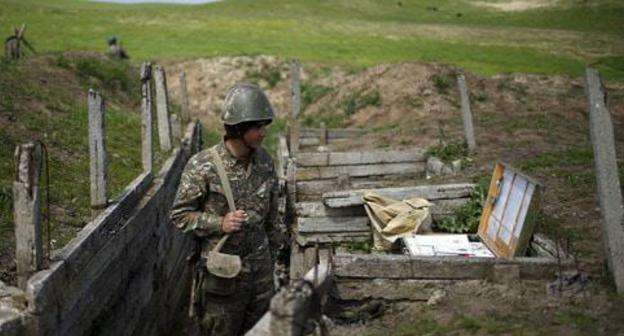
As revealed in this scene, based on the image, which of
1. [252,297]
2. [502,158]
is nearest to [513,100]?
[502,158]

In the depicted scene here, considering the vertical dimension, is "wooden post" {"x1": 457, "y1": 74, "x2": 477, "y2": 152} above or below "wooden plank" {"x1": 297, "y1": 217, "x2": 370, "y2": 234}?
above

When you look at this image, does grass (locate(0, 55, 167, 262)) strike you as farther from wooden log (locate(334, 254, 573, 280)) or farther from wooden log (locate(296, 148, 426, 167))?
wooden log (locate(334, 254, 573, 280))

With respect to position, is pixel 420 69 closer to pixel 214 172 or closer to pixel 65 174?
pixel 65 174

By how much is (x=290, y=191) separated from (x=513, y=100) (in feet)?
51.0

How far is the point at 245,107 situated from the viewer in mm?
5164

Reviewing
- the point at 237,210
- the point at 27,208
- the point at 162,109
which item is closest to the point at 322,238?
the point at 237,210

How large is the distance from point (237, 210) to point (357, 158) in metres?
6.71

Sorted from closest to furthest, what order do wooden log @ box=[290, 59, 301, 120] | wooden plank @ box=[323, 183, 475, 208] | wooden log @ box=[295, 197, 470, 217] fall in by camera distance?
wooden plank @ box=[323, 183, 475, 208] < wooden log @ box=[295, 197, 470, 217] < wooden log @ box=[290, 59, 301, 120]

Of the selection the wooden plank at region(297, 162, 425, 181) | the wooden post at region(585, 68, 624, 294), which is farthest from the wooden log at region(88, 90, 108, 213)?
the wooden post at region(585, 68, 624, 294)

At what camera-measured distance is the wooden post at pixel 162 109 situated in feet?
45.1

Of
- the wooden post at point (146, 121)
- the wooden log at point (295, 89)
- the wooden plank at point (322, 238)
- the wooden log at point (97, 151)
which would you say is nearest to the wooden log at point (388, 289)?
the wooden plank at point (322, 238)

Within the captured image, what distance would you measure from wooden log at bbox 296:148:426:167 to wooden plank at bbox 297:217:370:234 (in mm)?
3010

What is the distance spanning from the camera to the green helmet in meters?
5.16

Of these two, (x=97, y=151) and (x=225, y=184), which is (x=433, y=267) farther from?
(x=97, y=151)
